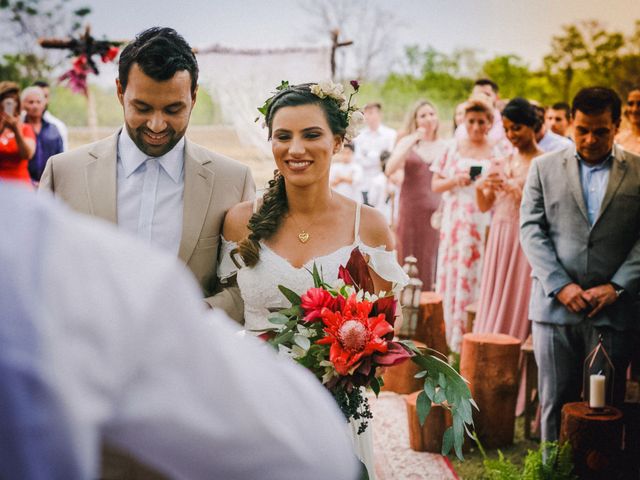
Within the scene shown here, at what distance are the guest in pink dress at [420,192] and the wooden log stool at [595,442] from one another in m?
4.31

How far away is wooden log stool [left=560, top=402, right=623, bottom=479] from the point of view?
3.74 meters

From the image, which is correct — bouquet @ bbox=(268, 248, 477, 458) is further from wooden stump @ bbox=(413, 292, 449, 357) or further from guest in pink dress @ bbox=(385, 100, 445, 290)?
guest in pink dress @ bbox=(385, 100, 445, 290)

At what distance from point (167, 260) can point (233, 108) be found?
8288 mm

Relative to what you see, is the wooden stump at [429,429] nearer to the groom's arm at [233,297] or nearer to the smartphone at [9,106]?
the groom's arm at [233,297]

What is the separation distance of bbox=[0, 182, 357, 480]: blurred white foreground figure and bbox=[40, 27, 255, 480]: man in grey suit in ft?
6.85

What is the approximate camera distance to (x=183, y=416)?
0.60 meters

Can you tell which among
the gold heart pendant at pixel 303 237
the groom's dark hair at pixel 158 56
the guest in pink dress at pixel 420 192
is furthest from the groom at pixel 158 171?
the guest in pink dress at pixel 420 192

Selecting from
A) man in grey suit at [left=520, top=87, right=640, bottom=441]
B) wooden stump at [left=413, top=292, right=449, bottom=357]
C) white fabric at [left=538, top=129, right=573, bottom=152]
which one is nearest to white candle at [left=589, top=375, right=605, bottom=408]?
man in grey suit at [left=520, top=87, right=640, bottom=441]

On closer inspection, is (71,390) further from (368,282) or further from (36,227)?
(368,282)

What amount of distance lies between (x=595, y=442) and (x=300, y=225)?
6.04ft

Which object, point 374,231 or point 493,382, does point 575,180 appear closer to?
point 493,382

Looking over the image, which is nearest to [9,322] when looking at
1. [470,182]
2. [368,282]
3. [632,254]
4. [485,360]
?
[368,282]

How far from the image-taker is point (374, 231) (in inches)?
118

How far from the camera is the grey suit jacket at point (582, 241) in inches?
159
